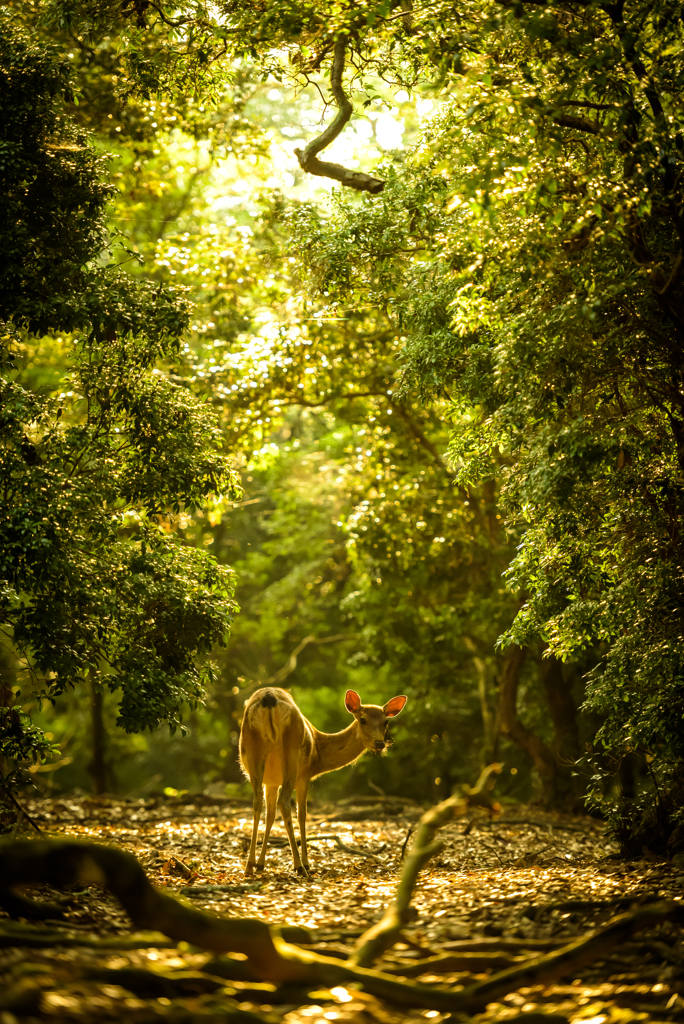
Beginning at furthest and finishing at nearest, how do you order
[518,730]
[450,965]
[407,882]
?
[518,730] → [407,882] → [450,965]

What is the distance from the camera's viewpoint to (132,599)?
9.58 m

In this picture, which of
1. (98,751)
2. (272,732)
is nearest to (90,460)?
(272,732)

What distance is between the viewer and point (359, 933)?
219 inches

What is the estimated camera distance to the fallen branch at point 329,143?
1050 centimetres

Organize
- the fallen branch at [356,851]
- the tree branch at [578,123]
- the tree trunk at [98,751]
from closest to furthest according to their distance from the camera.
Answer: the tree branch at [578,123], the fallen branch at [356,851], the tree trunk at [98,751]

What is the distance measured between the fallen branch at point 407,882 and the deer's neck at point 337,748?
4.91m

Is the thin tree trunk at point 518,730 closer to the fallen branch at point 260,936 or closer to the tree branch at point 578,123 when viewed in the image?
the tree branch at point 578,123

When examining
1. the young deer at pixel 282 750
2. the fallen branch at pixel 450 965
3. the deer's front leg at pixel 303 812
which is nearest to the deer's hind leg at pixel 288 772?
the young deer at pixel 282 750

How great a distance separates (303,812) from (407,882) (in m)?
4.82

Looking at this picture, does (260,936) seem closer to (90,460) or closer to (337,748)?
(90,460)

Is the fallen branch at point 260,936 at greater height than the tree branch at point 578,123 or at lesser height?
lesser

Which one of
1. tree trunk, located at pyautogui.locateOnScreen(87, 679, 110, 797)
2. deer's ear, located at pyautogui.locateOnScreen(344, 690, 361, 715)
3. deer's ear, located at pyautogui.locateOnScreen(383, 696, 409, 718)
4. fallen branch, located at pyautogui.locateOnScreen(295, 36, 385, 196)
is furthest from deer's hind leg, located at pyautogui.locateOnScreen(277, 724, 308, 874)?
tree trunk, located at pyautogui.locateOnScreen(87, 679, 110, 797)

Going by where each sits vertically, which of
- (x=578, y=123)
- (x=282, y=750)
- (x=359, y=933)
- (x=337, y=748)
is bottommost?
(x=359, y=933)

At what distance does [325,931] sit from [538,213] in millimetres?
5786
